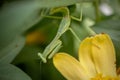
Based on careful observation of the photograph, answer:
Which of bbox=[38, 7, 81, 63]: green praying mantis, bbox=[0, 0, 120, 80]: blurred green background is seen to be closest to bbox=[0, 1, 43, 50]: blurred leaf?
bbox=[0, 0, 120, 80]: blurred green background

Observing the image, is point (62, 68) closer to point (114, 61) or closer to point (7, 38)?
point (114, 61)

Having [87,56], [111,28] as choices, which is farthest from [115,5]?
[87,56]

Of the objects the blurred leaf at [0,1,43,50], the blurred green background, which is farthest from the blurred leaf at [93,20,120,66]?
the blurred leaf at [0,1,43,50]

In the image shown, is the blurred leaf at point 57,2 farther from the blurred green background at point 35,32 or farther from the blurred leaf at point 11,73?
the blurred leaf at point 11,73

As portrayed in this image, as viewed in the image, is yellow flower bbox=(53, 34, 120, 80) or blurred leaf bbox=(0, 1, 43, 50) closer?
yellow flower bbox=(53, 34, 120, 80)

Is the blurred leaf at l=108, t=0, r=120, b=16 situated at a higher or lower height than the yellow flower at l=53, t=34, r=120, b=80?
lower

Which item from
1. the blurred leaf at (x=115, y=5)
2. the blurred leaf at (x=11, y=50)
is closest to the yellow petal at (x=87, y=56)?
the blurred leaf at (x=11, y=50)

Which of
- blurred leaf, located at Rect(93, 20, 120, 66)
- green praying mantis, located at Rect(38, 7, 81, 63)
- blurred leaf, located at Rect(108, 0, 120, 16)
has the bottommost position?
blurred leaf, located at Rect(108, 0, 120, 16)

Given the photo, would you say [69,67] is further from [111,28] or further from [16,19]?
[16,19]

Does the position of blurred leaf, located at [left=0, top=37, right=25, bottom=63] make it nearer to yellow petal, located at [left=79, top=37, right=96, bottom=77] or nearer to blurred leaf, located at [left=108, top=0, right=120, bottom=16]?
yellow petal, located at [left=79, top=37, right=96, bottom=77]
